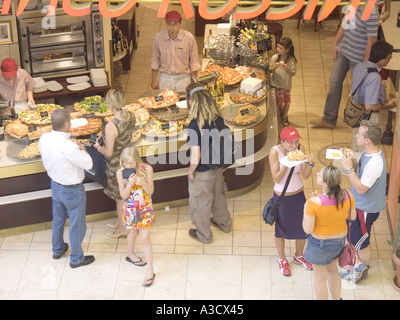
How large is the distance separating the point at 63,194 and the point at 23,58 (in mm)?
3403

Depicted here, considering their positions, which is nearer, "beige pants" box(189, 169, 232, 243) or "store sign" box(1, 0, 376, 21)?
"store sign" box(1, 0, 376, 21)

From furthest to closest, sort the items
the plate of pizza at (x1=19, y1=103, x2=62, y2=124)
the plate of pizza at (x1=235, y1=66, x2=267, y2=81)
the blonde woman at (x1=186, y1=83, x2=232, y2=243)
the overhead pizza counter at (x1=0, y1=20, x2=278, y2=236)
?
the plate of pizza at (x1=235, y1=66, x2=267, y2=81) → the plate of pizza at (x1=19, y1=103, x2=62, y2=124) → the overhead pizza counter at (x1=0, y1=20, x2=278, y2=236) → the blonde woman at (x1=186, y1=83, x2=232, y2=243)

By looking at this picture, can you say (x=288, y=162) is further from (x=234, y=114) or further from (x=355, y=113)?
(x=355, y=113)

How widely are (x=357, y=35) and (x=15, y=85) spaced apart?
4.35m

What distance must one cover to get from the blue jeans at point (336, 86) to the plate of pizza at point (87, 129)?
3530 mm

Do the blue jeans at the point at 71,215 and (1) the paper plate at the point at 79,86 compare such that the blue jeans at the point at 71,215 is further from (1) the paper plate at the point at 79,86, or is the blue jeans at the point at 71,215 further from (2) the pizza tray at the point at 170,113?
(1) the paper plate at the point at 79,86

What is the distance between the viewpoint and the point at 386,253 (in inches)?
276

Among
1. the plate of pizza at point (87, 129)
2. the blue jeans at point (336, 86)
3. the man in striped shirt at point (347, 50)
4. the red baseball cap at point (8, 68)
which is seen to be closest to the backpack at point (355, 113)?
the man in striped shirt at point (347, 50)

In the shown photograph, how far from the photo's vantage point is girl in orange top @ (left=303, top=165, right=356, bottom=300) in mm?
5457

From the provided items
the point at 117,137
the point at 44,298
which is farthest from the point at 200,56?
the point at 44,298

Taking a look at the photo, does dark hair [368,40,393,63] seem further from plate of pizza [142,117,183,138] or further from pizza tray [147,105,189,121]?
plate of pizza [142,117,183,138]

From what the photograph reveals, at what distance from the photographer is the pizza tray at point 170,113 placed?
295 inches

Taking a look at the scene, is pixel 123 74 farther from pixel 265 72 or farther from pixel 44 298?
pixel 44 298

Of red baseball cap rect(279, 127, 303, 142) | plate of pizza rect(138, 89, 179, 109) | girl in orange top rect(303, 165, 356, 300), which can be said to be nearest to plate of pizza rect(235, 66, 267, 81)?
plate of pizza rect(138, 89, 179, 109)
